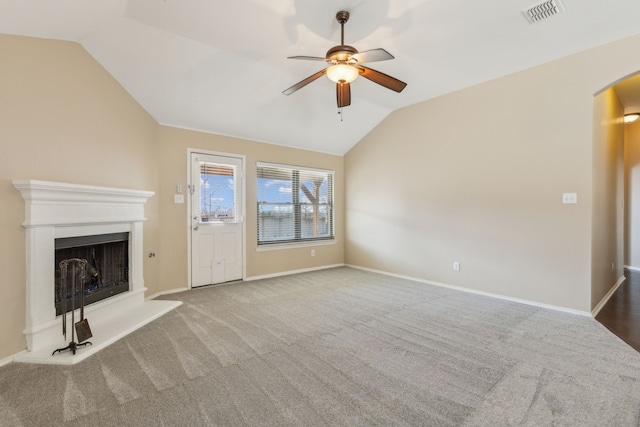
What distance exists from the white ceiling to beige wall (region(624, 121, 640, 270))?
403cm

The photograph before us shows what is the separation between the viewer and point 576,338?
271cm

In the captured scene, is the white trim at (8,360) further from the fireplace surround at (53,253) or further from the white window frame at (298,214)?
the white window frame at (298,214)

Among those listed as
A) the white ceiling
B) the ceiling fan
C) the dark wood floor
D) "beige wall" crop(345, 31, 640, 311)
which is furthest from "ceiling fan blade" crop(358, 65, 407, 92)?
the dark wood floor

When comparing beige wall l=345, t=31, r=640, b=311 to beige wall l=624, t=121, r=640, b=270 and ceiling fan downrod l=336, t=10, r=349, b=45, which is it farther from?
ceiling fan downrod l=336, t=10, r=349, b=45

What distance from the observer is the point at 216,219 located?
4.65 meters

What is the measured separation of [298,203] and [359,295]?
2320 millimetres

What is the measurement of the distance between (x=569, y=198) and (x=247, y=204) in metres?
4.43

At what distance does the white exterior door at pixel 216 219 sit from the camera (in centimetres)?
445

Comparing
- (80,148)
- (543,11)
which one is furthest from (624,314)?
(80,148)

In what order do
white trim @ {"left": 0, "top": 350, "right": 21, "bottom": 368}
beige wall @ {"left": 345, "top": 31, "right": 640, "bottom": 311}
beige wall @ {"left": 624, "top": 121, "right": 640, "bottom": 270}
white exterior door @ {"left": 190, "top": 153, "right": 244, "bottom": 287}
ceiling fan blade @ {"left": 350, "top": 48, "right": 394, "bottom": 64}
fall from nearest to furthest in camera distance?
white trim @ {"left": 0, "top": 350, "right": 21, "bottom": 368} < ceiling fan blade @ {"left": 350, "top": 48, "right": 394, "bottom": 64} < beige wall @ {"left": 345, "top": 31, "right": 640, "bottom": 311} < white exterior door @ {"left": 190, "top": 153, "right": 244, "bottom": 287} < beige wall @ {"left": 624, "top": 121, "right": 640, "bottom": 270}

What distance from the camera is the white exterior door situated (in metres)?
4.45

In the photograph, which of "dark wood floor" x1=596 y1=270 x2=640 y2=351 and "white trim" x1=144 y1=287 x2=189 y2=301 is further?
"white trim" x1=144 y1=287 x2=189 y2=301

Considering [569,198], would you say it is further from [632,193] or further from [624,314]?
[632,193]

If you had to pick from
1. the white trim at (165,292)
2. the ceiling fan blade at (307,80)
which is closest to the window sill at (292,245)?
the white trim at (165,292)
